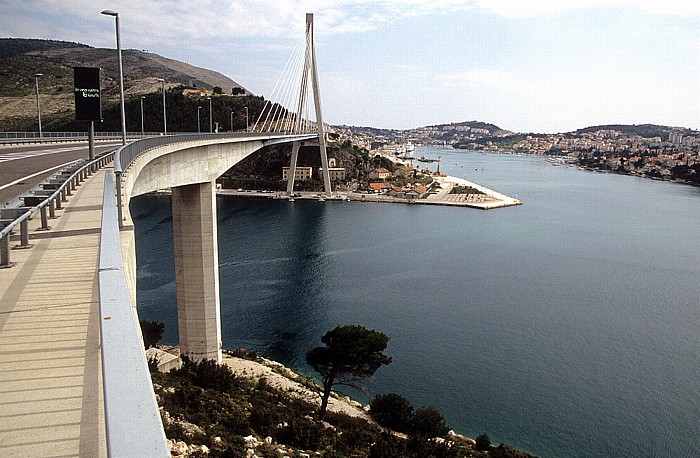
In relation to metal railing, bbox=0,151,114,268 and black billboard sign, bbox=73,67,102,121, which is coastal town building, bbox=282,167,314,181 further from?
black billboard sign, bbox=73,67,102,121

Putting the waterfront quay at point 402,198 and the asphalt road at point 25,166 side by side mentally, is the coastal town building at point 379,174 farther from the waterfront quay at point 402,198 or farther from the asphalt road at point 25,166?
the asphalt road at point 25,166

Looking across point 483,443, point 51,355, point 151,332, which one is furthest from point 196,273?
point 51,355

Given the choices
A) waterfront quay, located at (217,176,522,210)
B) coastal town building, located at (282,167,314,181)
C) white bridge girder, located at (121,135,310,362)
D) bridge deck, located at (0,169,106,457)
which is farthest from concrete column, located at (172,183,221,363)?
coastal town building, located at (282,167,314,181)

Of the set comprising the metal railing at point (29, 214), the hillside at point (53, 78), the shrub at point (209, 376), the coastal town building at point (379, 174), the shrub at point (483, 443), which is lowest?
the shrub at point (483, 443)

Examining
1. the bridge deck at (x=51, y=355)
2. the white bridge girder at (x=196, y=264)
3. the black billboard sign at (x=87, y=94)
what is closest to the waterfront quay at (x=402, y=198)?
the white bridge girder at (x=196, y=264)

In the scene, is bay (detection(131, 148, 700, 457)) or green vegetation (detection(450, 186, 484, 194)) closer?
bay (detection(131, 148, 700, 457))
